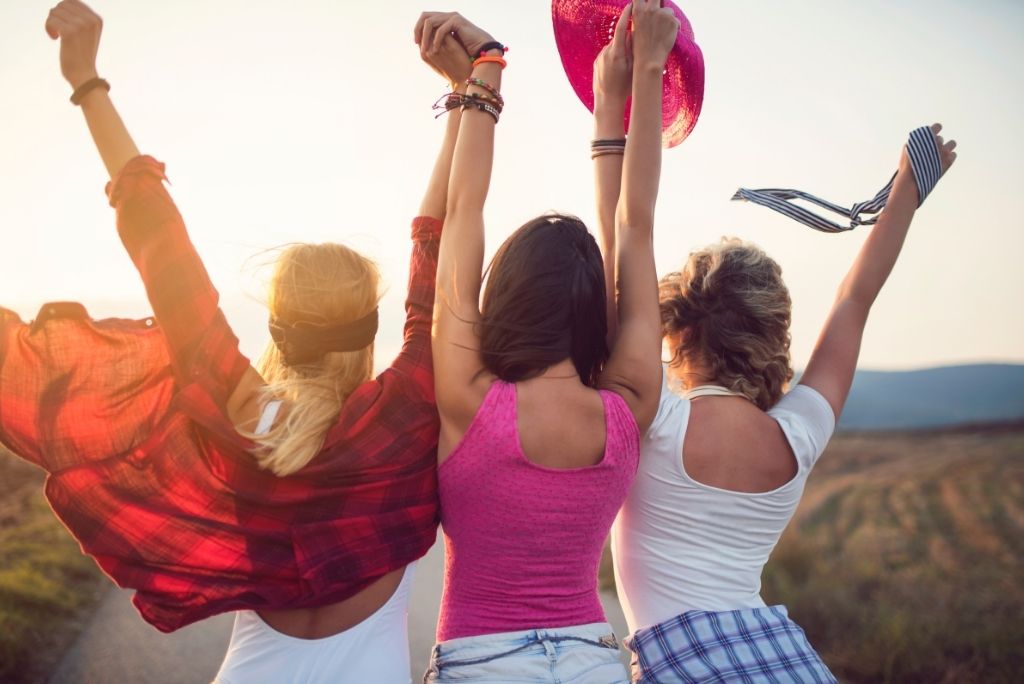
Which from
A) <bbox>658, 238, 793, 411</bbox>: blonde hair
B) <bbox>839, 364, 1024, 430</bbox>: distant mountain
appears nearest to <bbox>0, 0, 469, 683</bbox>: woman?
<bbox>658, 238, 793, 411</bbox>: blonde hair

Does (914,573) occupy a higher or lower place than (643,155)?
lower

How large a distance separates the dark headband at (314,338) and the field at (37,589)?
3.86 m

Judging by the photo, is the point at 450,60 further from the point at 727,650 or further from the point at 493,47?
the point at 727,650

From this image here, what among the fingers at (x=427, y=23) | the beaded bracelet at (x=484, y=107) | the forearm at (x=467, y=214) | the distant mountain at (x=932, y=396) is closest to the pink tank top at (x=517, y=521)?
the forearm at (x=467, y=214)

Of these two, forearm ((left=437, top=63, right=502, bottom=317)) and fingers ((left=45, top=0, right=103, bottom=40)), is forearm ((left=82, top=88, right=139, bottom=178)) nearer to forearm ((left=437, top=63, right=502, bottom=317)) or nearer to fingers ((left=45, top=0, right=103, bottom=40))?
fingers ((left=45, top=0, right=103, bottom=40))

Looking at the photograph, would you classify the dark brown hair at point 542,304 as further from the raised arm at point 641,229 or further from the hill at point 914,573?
the hill at point 914,573

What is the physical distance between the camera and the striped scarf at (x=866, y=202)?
284 cm

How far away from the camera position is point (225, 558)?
208 centimetres

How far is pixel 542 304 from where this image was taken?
2.08 metres

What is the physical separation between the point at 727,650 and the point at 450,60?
1927mm

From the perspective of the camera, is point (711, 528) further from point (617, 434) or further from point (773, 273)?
point (773, 273)

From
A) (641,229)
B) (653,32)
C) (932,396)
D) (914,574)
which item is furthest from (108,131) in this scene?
(932,396)

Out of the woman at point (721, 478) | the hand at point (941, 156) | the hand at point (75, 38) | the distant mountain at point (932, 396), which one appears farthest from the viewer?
the distant mountain at point (932, 396)

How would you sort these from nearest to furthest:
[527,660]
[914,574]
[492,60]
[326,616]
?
[527,660] → [326,616] → [492,60] → [914,574]
